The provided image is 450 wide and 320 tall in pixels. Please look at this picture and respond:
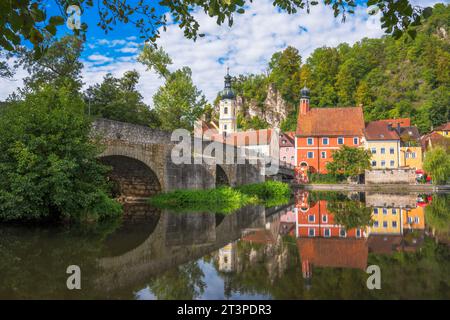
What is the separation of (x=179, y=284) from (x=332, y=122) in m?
53.4

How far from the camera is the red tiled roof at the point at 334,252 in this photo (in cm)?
646

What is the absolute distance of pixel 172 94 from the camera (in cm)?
3575

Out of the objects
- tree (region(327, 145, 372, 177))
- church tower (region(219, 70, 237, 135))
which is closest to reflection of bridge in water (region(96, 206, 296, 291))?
tree (region(327, 145, 372, 177))

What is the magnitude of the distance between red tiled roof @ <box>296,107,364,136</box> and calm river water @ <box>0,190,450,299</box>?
4409 cm

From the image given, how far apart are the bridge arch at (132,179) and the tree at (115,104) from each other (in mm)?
10655

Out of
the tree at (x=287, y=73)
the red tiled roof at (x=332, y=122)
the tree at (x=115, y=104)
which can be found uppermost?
the tree at (x=287, y=73)

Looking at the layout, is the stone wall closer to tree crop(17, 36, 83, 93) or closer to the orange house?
the orange house

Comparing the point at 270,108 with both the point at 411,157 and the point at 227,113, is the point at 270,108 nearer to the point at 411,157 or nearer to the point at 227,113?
the point at 227,113

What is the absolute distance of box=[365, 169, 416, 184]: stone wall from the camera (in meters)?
44.3

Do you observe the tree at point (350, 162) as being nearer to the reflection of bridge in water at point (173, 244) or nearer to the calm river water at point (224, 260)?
the reflection of bridge in water at point (173, 244)

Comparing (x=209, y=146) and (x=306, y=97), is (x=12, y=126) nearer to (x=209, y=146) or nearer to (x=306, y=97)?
(x=209, y=146)

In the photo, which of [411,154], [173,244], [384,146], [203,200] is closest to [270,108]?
[384,146]

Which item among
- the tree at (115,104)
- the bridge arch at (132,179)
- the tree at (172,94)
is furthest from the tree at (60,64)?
the bridge arch at (132,179)
